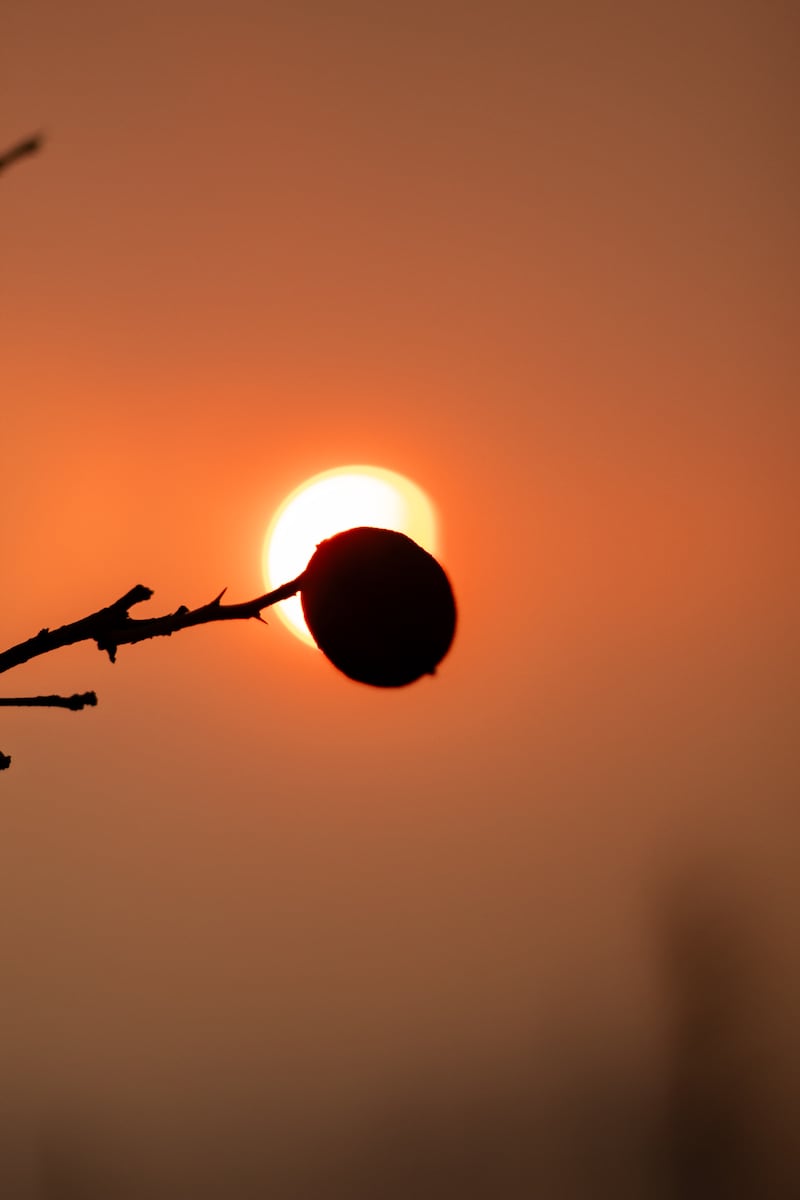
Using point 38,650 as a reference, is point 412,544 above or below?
above

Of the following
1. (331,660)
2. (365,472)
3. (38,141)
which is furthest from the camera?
(365,472)

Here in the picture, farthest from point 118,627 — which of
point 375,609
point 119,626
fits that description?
point 375,609

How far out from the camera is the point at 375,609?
7.16ft

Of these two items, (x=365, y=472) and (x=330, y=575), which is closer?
(x=330, y=575)

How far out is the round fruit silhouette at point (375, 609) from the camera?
7.14ft

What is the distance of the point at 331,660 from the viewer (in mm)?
2211

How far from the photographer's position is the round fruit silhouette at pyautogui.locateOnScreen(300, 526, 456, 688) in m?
2.18

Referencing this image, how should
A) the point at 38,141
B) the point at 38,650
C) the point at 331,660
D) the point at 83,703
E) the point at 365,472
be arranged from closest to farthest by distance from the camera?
the point at 38,141, the point at 38,650, the point at 331,660, the point at 83,703, the point at 365,472

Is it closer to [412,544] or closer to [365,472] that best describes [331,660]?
[412,544]

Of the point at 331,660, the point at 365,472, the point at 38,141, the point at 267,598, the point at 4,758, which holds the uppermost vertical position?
the point at 365,472

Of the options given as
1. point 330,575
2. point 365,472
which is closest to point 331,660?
point 330,575

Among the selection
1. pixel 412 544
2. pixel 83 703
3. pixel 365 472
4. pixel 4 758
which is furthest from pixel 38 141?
pixel 365 472

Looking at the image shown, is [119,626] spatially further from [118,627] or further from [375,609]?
[375,609]

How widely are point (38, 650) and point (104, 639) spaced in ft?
0.48
